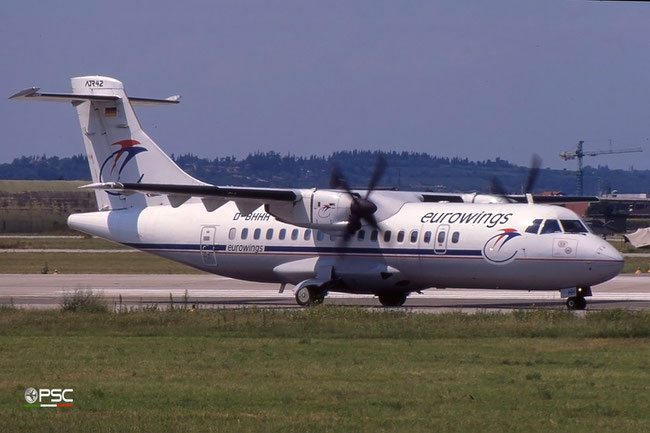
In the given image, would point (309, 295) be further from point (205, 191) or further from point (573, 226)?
point (573, 226)

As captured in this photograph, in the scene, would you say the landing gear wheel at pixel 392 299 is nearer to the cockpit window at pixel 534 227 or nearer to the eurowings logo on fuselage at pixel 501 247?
the eurowings logo on fuselage at pixel 501 247

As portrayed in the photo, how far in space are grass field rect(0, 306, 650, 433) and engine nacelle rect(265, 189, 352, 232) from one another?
15.8ft

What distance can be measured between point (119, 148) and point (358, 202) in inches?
315

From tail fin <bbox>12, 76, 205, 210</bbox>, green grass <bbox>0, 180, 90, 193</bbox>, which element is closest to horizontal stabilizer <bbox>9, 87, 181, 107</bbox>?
tail fin <bbox>12, 76, 205, 210</bbox>

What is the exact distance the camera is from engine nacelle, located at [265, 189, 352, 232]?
2777 centimetres

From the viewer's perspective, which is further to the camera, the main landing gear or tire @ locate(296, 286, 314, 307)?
tire @ locate(296, 286, 314, 307)

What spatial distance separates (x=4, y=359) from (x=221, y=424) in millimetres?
6219

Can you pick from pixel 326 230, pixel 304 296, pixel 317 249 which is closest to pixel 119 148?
pixel 317 249

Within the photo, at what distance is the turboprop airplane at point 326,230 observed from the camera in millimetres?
25781

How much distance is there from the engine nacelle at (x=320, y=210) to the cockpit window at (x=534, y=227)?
4.76 meters

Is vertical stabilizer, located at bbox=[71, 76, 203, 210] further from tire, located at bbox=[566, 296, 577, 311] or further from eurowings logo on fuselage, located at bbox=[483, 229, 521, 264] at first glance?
tire, located at bbox=[566, 296, 577, 311]

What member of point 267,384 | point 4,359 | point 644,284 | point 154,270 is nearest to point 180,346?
point 4,359

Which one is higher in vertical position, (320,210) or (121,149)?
(121,149)

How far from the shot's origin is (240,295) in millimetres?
33125
